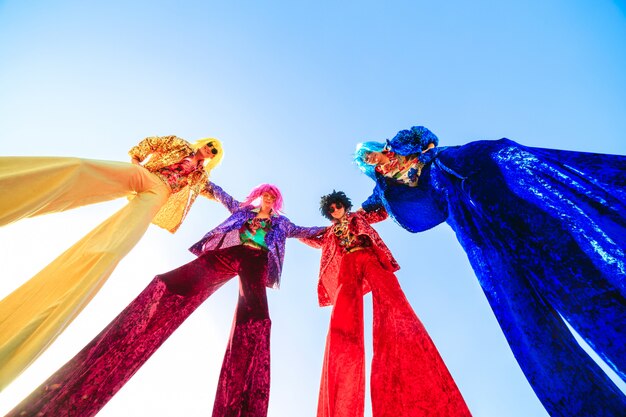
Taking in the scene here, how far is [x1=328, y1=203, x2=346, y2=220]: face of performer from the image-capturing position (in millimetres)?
3676

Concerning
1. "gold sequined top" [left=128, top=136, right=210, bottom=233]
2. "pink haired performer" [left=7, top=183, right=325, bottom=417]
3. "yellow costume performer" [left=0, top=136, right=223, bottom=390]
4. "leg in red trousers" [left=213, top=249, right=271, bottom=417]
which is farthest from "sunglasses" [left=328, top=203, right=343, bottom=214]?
"yellow costume performer" [left=0, top=136, right=223, bottom=390]

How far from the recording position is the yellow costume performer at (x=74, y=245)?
1619mm

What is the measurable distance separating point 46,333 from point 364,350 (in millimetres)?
1920

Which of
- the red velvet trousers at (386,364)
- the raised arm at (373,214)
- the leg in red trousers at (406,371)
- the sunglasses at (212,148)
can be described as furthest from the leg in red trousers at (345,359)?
the sunglasses at (212,148)

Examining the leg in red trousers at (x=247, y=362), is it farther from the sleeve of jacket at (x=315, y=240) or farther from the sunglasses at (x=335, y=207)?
the sunglasses at (x=335, y=207)

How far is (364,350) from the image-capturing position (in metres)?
2.54

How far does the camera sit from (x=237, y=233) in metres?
3.35

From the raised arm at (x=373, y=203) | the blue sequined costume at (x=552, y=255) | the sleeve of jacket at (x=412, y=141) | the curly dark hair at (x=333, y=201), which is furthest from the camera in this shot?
the curly dark hair at (x=333, y=201)

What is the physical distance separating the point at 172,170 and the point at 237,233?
0.83 m

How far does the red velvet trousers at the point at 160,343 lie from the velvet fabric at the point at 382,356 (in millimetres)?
496

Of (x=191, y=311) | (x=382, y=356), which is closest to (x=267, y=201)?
(x=191, y=311)

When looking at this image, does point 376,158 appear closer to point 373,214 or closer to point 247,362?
Result: point 373,214

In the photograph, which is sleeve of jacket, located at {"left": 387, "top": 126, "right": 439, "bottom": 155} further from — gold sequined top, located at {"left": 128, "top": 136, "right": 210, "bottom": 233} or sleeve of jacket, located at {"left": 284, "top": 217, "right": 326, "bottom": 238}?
gold sequined top, located at {"left": 128, "top": 136, "right": 210, "bottom": 233}

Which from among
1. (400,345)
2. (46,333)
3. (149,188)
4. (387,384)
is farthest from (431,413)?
(149,188)
